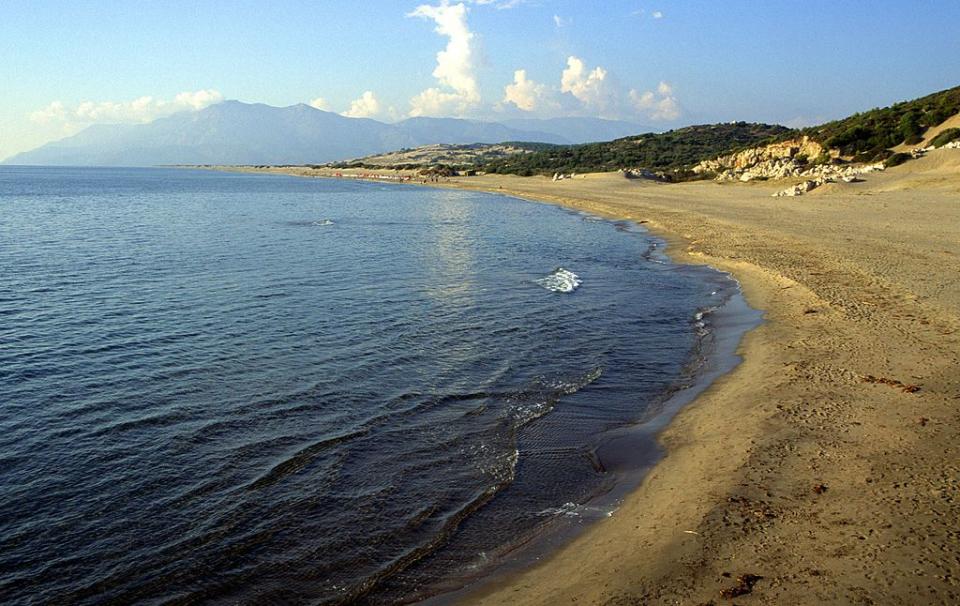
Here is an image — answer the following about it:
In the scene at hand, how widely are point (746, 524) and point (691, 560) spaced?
97cm

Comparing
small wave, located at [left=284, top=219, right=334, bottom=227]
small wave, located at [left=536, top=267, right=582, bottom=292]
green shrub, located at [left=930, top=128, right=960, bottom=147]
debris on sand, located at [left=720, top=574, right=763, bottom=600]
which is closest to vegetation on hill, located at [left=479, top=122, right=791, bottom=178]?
green shrub, located at [left=930, top=128, right=960, bottom=147]

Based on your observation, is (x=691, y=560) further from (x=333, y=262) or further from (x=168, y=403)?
(x=333, y=262)

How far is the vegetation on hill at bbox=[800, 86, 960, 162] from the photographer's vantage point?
5112 cm

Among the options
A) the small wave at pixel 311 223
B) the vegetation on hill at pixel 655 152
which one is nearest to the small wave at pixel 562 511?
the small wave at pixel 311 223

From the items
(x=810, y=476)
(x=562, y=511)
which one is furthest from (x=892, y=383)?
(x=562, y=511)

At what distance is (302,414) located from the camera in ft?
35.8

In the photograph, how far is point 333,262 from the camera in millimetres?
26328

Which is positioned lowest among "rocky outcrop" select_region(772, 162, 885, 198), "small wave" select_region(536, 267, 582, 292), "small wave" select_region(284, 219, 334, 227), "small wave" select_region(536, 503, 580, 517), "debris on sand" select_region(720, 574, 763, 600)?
"small wave" select_region(536, 503, 580, 517)

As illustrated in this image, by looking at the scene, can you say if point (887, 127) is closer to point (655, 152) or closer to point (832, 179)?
point (832, 179)

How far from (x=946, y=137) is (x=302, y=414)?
50939 millimetres

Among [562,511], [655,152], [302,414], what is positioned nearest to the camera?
[562,511]

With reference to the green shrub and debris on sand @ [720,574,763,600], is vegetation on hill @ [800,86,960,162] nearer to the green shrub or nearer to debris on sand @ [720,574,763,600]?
the green shrub

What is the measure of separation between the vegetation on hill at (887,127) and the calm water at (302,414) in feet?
125

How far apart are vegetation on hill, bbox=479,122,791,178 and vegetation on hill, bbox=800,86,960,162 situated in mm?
24191
